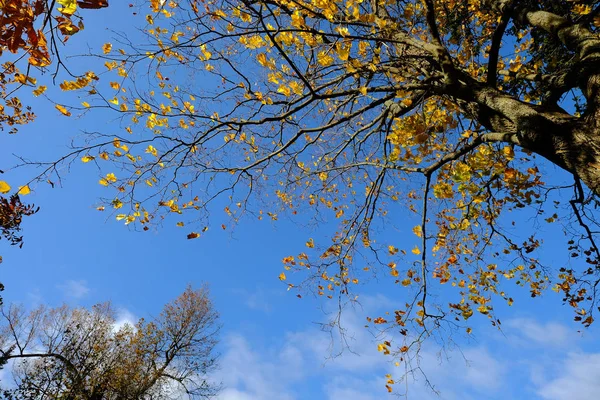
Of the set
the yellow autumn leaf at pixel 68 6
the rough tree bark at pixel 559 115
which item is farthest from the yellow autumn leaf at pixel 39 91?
the rough tree bark at pixel 559 115

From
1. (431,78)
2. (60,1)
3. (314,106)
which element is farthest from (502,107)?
(60,1)

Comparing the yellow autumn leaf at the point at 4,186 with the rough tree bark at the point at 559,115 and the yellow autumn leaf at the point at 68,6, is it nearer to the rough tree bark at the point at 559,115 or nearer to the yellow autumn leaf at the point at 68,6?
the yellow autumn leaf at the point at 68,6

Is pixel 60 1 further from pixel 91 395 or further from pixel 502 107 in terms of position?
pixel 91 395

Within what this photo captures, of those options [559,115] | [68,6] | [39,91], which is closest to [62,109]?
[39,91]

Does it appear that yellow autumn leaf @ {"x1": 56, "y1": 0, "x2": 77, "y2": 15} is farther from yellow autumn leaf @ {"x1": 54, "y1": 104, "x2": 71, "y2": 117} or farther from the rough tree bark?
the rough tree bark

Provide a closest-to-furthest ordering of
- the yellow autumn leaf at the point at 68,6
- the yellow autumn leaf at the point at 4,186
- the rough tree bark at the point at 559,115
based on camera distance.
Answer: the yellow autumn leaf at the point at 68,6 < the yellow autumn leaf at the point at 4,186 < the rough tree bark at the point at 559,115

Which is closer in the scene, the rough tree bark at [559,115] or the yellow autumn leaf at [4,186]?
the yellow autumn leaf at [4,186]

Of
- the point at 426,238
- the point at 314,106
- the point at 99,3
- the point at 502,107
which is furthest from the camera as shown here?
the point at 314,106

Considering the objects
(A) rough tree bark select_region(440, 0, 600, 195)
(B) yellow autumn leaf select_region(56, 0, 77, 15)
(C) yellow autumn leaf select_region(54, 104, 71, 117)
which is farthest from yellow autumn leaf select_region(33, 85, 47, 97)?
(A) rough tree bark select_region(440, 0, 600, 195)

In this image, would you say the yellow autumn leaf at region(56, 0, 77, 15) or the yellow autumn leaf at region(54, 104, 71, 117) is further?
the yellow autumn leaf at region(54, 104, 71, 117)

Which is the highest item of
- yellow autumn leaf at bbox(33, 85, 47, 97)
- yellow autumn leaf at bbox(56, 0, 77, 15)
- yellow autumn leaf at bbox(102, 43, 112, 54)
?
yellow autumn leaf at bbox(102, 43, 112, 54)

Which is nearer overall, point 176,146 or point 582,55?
point 582,55

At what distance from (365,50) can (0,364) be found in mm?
13004

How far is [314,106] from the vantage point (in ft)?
15.6
